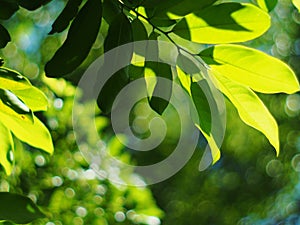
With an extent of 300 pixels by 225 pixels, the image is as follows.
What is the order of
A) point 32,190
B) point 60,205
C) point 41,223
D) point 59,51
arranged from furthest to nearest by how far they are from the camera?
point 32,190, point 60,205, point 41,223, point 59,51

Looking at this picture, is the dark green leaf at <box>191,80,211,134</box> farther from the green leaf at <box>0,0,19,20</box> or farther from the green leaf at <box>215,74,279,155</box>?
the green leaf at <box>0,0,19,20</box>

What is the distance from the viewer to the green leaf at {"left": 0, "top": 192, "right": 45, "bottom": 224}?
2.83ft

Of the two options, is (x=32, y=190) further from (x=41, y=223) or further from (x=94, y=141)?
(x=41, y=223)

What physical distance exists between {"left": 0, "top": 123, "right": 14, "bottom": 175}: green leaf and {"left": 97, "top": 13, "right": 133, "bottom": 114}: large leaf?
0.18 meters

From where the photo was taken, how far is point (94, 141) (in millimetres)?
2137

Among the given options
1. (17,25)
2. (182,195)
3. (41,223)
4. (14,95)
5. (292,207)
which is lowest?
(292,207)

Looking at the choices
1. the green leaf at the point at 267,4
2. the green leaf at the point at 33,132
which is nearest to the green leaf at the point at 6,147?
the green leaf at the point at 33,132

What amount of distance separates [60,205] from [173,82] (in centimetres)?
115

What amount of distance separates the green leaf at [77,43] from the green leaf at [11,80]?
0.07m

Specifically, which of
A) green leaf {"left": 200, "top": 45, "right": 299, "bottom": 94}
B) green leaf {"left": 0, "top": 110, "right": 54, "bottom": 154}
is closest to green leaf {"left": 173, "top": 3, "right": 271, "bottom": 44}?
green leaf {"left": 200, "top": 45, "right": 299, "bottom": 94}

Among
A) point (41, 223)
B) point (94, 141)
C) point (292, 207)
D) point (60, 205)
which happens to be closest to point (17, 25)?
point (94, 141)

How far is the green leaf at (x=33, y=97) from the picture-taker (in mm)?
846

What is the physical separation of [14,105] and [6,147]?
0.15 m

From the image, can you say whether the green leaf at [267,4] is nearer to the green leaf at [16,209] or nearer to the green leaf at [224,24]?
the green leaf at [224,24]
